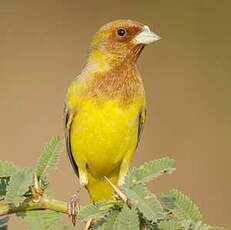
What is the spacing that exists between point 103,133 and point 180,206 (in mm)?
755

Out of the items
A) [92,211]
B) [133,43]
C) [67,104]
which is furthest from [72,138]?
[92,211]

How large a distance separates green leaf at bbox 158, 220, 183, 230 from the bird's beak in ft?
3.00

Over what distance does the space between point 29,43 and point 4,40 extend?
0.09 meters

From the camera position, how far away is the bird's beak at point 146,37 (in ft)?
6.73

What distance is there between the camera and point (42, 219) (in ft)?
4.00

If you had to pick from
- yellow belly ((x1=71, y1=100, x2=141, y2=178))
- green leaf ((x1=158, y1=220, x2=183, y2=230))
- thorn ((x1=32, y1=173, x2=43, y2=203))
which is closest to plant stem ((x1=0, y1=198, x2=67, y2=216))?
thorn ((x1=32, y1=173, x2=43, y2=203))

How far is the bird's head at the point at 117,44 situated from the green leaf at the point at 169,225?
3.10 ft

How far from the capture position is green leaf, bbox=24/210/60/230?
1211mm

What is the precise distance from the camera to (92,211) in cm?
124

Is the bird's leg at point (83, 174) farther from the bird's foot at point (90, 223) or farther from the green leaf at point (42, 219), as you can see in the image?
the green leaf at point (42, 219)

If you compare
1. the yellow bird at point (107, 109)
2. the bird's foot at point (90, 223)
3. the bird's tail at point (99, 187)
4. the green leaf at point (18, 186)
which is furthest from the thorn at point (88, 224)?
the bird's tail at point (99, 187)

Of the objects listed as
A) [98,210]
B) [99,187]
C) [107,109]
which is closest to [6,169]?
[98,210]

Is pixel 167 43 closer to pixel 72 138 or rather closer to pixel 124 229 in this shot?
pixel 72 138

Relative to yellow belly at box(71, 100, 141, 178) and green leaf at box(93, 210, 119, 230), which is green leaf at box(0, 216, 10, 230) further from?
yellow belly at box(71, 100, 141, 178)
